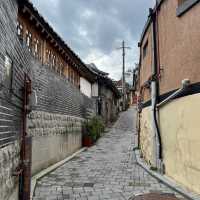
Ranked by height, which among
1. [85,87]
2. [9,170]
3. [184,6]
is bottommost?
[9,170]

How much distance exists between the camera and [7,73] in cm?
514

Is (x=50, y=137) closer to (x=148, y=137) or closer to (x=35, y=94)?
(x=35, y=94)

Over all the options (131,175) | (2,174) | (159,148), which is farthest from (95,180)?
(2,174)

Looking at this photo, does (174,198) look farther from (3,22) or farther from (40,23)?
(40,23)

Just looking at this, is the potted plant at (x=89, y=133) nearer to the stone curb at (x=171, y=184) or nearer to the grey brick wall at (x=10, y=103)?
the stone curb at (x=171, y=184)

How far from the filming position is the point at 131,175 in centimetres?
920

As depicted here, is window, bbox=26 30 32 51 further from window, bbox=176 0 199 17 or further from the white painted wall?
the white painted wall

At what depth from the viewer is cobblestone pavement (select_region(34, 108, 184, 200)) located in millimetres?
6863

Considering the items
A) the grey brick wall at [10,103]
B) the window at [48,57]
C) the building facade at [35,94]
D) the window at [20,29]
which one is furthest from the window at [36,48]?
the grey brick wall at [10,103]

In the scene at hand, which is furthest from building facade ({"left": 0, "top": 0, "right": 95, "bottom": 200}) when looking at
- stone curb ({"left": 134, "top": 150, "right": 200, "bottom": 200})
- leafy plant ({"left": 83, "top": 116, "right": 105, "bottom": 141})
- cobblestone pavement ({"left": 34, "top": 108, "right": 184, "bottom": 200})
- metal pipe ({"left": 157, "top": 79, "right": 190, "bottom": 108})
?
metal pipe ({"left": 157, "top": 79, "right": 190, "bottom": 108})

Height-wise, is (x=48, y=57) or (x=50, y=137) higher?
(x=48, y=57)

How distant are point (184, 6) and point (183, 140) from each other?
360cm

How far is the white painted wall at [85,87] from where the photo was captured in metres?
17.5

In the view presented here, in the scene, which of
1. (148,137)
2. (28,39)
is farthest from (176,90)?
(28,39)
